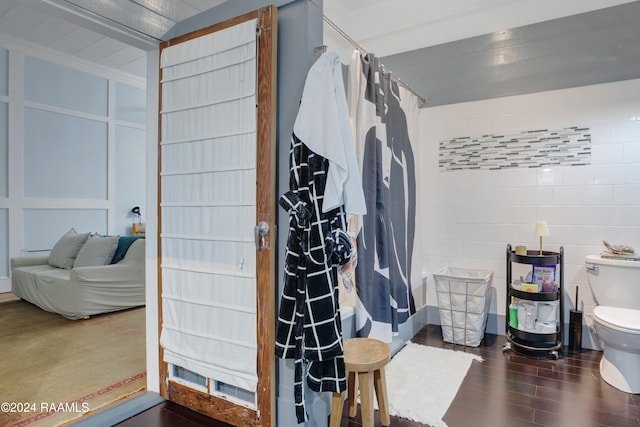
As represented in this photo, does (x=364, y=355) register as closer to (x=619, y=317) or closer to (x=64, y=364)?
(x=619, y=317)

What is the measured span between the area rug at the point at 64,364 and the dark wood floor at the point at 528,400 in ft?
1.35

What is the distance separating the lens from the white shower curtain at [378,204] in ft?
7.31

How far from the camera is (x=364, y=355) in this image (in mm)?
1845

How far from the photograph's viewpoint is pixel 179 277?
2.04 metres

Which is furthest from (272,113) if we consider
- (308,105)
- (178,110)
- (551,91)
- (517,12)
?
(551,91)

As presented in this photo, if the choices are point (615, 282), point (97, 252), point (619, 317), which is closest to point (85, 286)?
point (97, 252)

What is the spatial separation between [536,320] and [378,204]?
174 cm

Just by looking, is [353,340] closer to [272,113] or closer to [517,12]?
[272,113]

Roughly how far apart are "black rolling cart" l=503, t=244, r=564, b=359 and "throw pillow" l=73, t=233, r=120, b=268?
12.4ft

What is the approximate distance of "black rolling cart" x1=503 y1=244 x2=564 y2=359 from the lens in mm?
2838

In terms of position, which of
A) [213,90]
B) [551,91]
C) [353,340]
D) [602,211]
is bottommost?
[353,340]

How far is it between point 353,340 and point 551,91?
8.78 feet

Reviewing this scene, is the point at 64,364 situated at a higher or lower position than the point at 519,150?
lower

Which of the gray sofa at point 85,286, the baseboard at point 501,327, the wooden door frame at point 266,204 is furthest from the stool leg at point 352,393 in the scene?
the gray sofa at point 85,286
